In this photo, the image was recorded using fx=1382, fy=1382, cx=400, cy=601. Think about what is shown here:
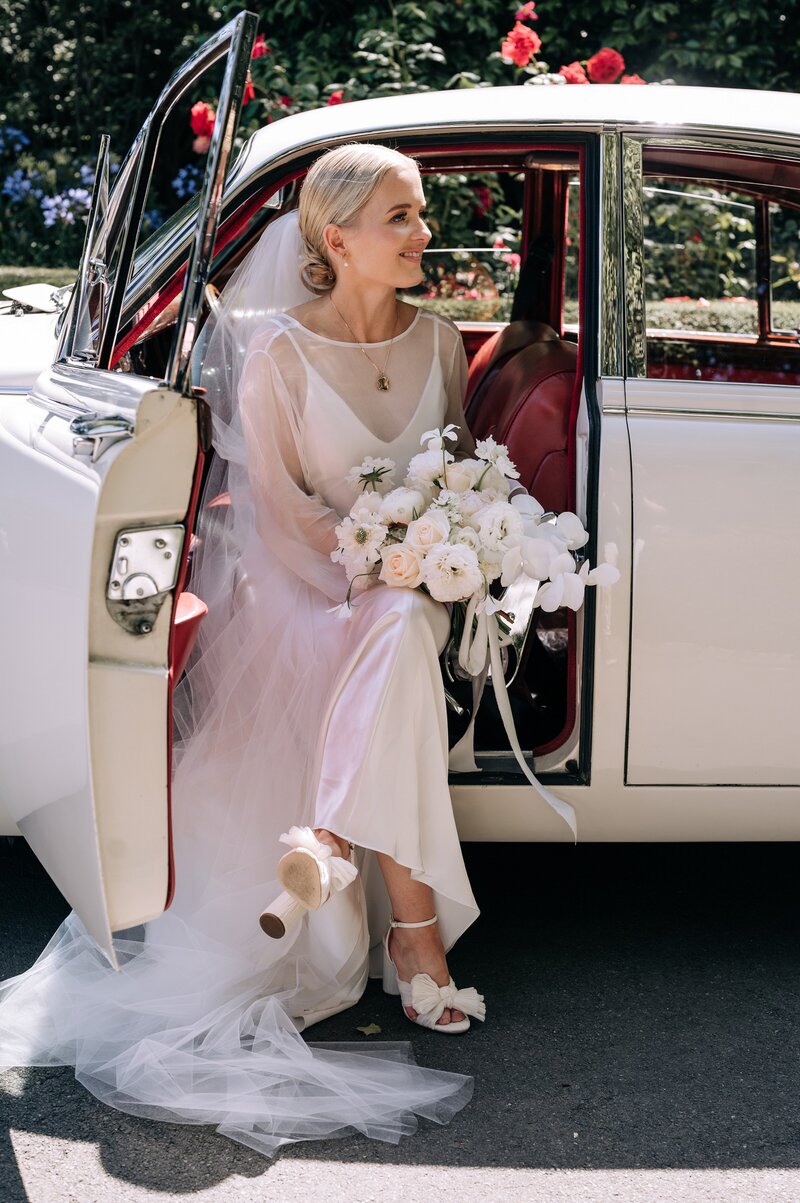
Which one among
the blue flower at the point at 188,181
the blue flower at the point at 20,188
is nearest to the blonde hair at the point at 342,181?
the blue flower at the point at 188,181

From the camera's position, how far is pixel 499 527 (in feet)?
8.98

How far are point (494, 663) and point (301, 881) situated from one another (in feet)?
1.95

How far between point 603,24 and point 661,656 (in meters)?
6.95

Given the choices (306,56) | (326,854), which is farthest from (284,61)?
(326,854)

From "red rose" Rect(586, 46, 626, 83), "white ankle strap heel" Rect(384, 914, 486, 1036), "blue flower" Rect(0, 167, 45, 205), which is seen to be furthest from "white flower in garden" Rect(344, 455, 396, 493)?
"blue flower" Rect(0, 167, 45, 205)

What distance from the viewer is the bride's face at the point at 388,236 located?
294cm

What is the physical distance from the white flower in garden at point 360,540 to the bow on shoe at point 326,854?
1.82 ft

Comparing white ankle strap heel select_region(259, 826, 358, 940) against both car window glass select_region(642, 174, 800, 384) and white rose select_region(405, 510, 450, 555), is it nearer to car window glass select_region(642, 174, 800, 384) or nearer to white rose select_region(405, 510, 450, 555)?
white rose select_region(405, 510, 450, 555)

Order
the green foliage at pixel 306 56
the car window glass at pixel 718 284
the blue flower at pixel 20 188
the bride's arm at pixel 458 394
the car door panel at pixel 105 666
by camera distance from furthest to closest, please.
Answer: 1. the blue flower at pixel 20 188
2. the green foliage at pixel 306 56
3. the car window glass at pixel 718 284
4. the bride's arm at pixel 458 394
5. the car door panel at pixel 105 666

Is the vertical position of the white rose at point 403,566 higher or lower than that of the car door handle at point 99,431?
lower

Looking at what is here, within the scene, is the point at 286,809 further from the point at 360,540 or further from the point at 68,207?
the point at 68,207

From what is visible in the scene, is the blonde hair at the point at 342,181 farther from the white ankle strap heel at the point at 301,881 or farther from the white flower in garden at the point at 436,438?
the white ankle strap heel at the point at 301,881

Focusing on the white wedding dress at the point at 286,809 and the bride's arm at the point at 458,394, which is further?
the bride's arm at the point at 458,394

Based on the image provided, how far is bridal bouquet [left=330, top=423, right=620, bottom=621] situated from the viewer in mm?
2689
